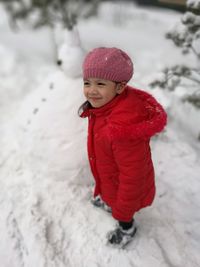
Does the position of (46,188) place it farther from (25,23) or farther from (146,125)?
(25,23)

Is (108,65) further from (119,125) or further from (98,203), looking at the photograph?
(98,203)

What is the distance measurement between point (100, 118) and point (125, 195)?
490 millimetres

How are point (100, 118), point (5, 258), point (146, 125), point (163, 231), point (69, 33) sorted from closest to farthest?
point (146, 125) → point (100, 118) → point (5, 258) → point (163, 231) → point (69, 33)

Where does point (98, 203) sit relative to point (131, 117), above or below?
below

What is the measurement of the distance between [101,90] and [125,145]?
0.32 m

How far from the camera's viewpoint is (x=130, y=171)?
1791 millimetres

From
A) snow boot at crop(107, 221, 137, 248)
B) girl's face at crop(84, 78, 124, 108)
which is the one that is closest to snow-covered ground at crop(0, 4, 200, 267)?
snow boot at crop(107, 221, 137, 248)

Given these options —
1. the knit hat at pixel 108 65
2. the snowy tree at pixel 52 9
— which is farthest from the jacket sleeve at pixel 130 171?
the snowy tree at pixel 52 9

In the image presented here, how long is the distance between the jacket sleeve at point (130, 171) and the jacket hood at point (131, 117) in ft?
0.23

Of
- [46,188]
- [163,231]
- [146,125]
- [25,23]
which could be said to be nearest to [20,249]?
[46,188]

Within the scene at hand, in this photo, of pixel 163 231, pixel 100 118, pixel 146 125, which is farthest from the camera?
pixel 163 231

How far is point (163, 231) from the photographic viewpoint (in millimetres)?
2357

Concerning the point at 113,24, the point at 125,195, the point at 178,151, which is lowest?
the point at 113,24

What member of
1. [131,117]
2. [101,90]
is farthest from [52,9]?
[131,117]
